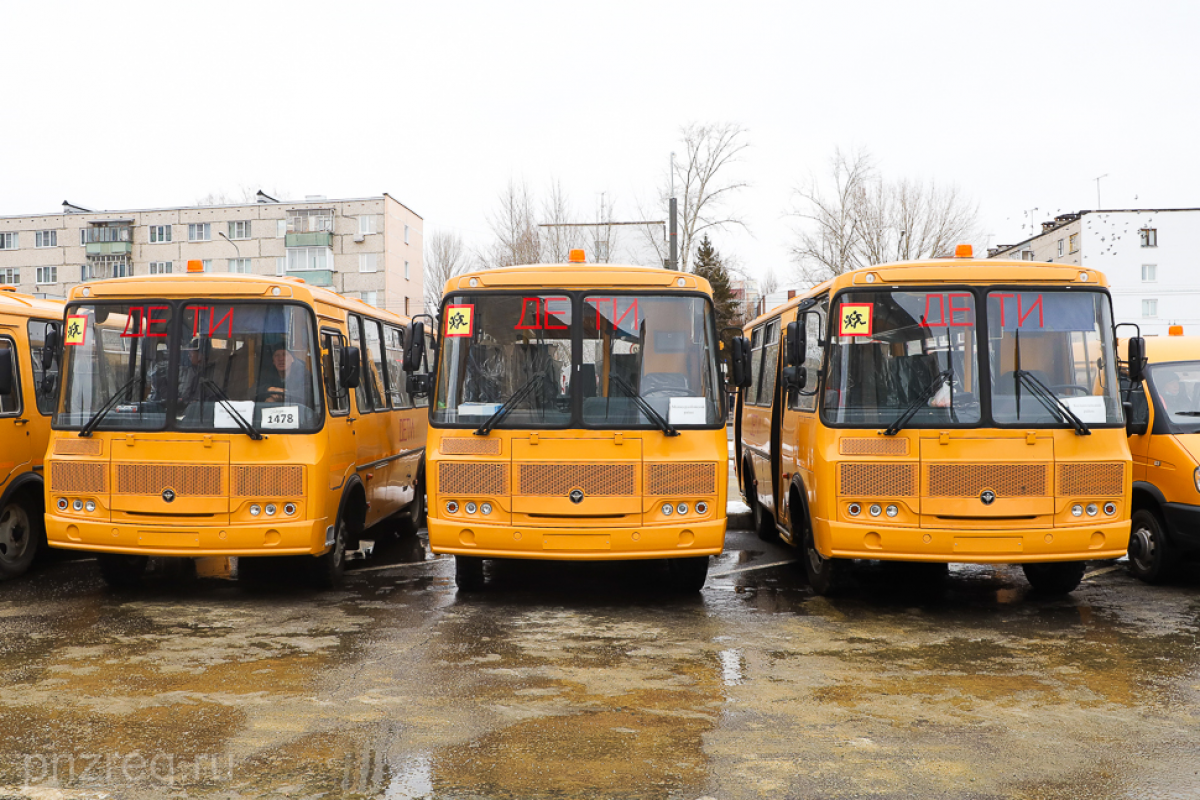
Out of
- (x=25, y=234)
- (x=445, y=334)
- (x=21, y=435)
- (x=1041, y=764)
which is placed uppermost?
(x=25, y=234)

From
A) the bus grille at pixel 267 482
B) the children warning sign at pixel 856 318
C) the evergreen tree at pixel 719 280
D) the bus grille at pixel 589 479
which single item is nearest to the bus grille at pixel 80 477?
the bus grille at pixel 267 482

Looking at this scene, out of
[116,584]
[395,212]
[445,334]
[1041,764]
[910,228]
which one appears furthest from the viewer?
[395,212]

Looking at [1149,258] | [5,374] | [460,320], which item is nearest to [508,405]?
[460,320]

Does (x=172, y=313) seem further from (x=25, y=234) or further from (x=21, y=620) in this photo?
(x=25, y=234)

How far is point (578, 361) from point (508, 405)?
0.65m

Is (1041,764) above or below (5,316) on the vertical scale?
below

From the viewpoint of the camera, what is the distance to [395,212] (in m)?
63.7

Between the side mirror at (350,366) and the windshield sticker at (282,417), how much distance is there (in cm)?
73

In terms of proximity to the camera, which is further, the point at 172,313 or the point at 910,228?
the point at 910,228

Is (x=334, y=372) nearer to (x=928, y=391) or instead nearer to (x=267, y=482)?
(x=267, y=482)

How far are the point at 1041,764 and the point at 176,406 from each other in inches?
262

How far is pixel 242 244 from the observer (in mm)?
63688

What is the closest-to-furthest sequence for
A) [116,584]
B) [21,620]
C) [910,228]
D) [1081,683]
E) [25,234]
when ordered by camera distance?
[1081,683] < [21,620] < [116,584] < [910,228] < [25,234]

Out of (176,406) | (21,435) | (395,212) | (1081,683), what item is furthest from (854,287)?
(395,212)
